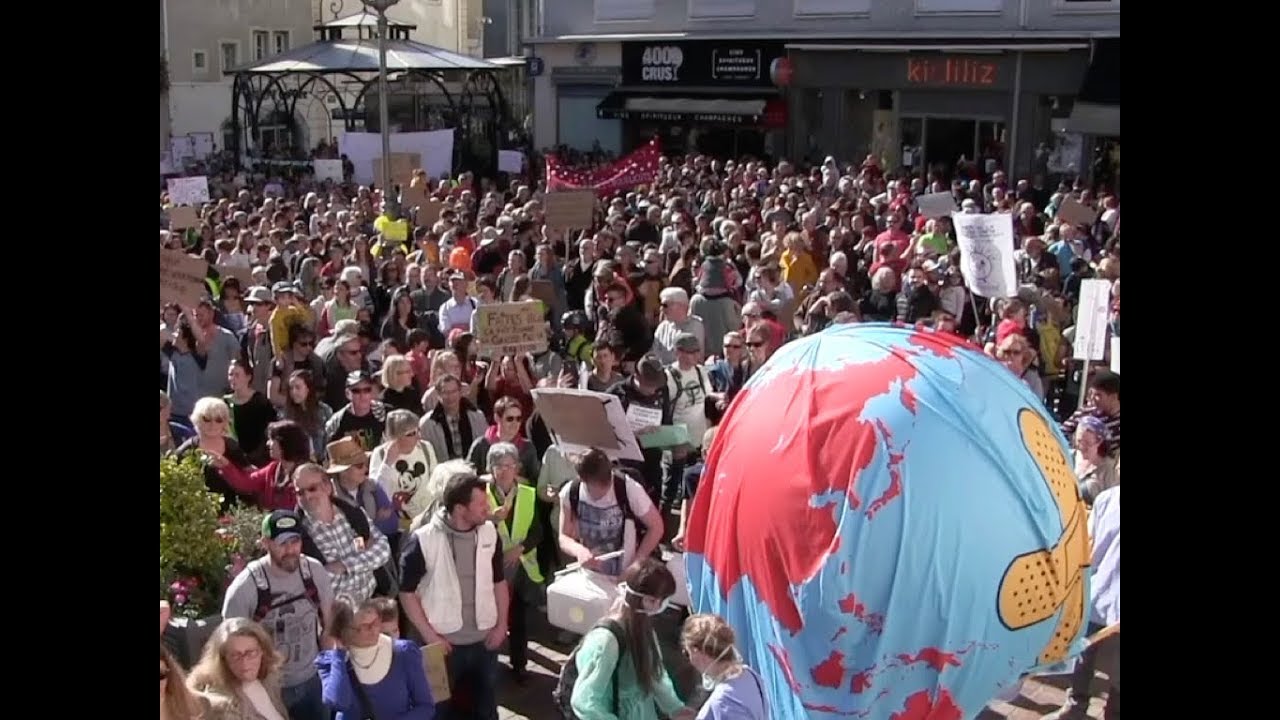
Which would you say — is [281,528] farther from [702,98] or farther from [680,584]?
[702,98]

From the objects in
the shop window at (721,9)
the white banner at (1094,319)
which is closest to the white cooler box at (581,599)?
the white banner at (1094,319)

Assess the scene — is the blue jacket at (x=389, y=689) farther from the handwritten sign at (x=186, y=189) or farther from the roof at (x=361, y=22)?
the roof at (x=361, y=22)

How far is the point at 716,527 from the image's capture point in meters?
5.57

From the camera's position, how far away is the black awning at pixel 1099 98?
80.3 feet

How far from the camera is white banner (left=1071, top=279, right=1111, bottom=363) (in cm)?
934

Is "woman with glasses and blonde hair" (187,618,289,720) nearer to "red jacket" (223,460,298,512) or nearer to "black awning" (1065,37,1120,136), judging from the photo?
"red jacket" (223,460,298,512)

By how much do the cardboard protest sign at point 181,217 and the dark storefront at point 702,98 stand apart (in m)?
17.2

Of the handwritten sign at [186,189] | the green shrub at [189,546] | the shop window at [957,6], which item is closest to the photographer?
the green shrub at [189,546]

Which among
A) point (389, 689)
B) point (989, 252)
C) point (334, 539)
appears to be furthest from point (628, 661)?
point (989, 252)

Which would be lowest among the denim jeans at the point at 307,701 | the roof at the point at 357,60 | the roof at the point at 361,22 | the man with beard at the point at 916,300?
the denim jeans at the point at 307,701

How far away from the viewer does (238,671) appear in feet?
16.8

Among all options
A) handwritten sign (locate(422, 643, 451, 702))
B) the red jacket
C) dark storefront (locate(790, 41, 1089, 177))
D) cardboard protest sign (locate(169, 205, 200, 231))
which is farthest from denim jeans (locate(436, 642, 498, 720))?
dark storefront (locate(790, 41, 1089, 177))

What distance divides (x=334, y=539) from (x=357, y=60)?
21834mm
